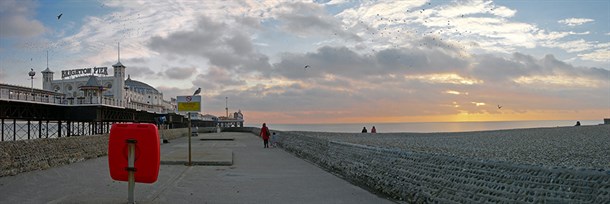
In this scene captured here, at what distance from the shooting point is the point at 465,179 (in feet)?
24.6

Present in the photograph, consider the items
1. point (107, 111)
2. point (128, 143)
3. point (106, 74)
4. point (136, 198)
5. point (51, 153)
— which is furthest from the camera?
point (106, 74)

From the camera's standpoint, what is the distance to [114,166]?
8.35 metres

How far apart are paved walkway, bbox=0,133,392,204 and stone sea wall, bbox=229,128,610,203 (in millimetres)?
585

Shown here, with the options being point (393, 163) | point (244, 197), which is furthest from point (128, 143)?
point (393, 163)

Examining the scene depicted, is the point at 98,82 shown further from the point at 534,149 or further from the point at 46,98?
the point at 534,149

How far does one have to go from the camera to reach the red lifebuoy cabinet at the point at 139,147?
26.9 ft

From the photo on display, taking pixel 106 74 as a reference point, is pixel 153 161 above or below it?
below

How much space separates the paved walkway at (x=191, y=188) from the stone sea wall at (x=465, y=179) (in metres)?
0.59

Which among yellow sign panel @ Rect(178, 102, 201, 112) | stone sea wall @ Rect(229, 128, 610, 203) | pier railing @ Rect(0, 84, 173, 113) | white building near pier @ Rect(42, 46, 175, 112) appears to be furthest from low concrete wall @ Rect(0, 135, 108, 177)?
white building near pier @ Rect(42, 46, 175, 112)

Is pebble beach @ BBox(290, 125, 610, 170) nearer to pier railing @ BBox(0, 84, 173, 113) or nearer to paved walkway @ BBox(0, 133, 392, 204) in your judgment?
paved walkway @ BBox(0, 133, 392, 204)

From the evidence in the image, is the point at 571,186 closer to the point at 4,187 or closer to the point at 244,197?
the point at 244,197

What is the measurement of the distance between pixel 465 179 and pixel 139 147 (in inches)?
209

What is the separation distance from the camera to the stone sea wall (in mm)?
5219

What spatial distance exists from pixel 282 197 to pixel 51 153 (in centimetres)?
1014
